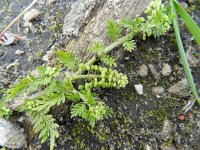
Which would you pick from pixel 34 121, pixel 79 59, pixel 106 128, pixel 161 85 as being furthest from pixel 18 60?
pixel 161 85

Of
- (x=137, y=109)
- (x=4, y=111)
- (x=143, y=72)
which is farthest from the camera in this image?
(x=143, y=72)

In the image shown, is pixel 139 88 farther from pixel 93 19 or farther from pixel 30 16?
pixel 30 16

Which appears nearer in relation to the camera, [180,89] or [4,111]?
[4,111]

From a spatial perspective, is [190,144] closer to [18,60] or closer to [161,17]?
[161,17]

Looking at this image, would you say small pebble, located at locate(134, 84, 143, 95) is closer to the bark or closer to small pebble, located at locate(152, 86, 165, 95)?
small pebble, located at locate(152, 86, 165, 95)

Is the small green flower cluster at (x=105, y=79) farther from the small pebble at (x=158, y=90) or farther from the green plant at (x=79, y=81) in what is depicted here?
the small pebble at (x=158, y=90)

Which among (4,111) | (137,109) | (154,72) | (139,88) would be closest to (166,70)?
→ (154,72)

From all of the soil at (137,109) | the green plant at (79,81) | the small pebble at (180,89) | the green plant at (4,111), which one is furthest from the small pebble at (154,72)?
the green plant at (4,111)
